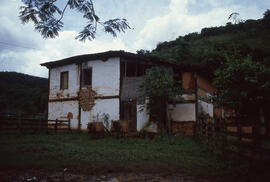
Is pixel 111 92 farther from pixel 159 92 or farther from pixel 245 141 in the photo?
pixel 245 141

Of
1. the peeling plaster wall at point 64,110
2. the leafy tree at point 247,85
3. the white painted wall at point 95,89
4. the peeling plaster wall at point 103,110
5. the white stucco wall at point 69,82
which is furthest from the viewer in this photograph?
the white stucco wall at point 69,82

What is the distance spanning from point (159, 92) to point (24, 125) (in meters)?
8.32

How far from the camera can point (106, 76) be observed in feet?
46.4

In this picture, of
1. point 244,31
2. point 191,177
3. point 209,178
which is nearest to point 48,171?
point 191,177

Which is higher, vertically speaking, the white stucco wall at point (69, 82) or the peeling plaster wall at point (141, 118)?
the white stucco wall at point (69, 82)

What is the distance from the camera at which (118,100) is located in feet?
44.5

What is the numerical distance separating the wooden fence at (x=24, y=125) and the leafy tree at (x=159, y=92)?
6.48m

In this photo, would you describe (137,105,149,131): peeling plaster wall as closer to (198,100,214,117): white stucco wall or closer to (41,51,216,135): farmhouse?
(41,51,216,135): farmhouse

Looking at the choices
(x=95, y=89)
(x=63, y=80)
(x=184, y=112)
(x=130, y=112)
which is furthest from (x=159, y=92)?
(x=63, y=80)

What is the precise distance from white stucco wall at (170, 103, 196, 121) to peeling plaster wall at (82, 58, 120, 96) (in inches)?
145

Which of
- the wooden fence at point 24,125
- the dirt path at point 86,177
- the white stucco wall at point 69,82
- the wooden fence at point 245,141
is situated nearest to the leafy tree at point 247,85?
the wooden fence at point 245,141

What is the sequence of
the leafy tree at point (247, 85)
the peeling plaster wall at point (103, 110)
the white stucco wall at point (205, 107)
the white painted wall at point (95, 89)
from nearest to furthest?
the leafy tree at point (247, 85)
the white stucco wall at point (205, 107)
the peeling plaster wall at point (103, 110)
the white painted wall at point (95, 89)

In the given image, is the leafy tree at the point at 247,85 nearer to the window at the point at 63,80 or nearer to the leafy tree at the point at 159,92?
the leafy tree at the point at 159,92

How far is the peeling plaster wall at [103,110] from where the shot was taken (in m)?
13.6
